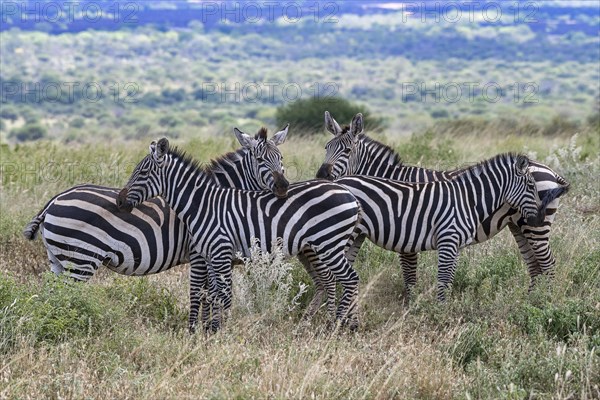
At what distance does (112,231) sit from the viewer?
7.27 meters

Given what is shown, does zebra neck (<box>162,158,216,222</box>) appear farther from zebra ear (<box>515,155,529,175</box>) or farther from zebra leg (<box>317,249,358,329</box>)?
zebra ear (<box>515,155,529,175</box>)

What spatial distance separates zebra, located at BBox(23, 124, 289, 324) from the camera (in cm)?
720

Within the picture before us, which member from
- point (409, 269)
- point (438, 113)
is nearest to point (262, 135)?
point (409, 269)

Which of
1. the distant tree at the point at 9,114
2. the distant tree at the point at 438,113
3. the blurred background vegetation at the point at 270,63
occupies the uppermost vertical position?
the blurred background vegetation at the point at 270,63

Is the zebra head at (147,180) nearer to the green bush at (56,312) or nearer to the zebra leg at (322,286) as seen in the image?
the green bush at (56,312)

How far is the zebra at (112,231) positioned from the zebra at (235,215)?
168mm

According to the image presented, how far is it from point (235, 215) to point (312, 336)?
141 centimetres

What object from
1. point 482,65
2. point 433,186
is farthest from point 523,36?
point 433,186

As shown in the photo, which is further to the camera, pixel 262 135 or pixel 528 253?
pixel 528 253

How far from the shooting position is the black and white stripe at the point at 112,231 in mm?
7195

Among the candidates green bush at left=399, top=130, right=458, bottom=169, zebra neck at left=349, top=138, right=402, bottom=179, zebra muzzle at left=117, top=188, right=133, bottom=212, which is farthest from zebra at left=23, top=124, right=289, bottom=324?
green bush at left=399, top=130, right=458, bottom=169

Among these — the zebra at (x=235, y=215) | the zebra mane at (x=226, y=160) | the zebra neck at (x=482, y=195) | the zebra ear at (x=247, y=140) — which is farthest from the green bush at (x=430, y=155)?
the zebra at (x=235, y=215)

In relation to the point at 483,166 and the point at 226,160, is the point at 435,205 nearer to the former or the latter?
the point at 483,166

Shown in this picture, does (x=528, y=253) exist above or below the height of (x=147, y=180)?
below
